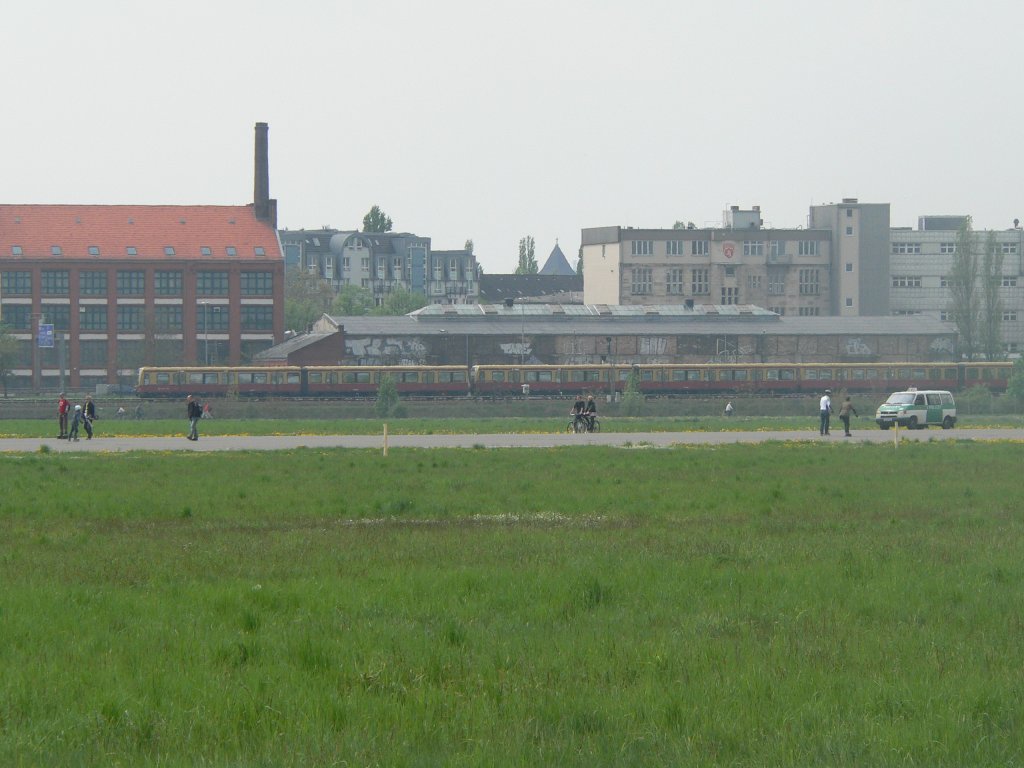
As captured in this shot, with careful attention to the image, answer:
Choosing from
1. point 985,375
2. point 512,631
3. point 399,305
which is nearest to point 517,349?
point 985,375

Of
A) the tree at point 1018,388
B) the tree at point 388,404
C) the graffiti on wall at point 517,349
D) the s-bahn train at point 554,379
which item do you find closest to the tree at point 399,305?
the graffiti on wall at point 517,349

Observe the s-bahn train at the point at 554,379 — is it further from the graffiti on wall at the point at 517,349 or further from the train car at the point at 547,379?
the graffiti on wall at the point at 517,349

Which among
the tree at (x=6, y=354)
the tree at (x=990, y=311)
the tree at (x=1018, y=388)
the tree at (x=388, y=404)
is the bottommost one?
the tree at (x=388, y=404)

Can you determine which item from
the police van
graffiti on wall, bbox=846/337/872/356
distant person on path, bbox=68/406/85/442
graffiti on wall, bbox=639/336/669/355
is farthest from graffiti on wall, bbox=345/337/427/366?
distant person on path, bbox=68/406/85/442

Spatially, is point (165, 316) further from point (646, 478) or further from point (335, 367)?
point (646, 478)

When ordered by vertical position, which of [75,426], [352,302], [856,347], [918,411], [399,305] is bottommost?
[75,426]

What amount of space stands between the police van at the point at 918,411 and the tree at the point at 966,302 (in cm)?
7081

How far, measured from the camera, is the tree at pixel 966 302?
123938mm

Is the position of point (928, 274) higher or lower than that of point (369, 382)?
higher

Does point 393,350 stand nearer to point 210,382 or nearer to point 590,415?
point 210,382

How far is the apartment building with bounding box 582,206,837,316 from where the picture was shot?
14288cm

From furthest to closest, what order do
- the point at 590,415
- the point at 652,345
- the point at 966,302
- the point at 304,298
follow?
the point at 304,298
the point at 966,302
the point at 652,345
the point at 590,415

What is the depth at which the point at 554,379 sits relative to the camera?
95562 mm

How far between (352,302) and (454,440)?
371 feet
